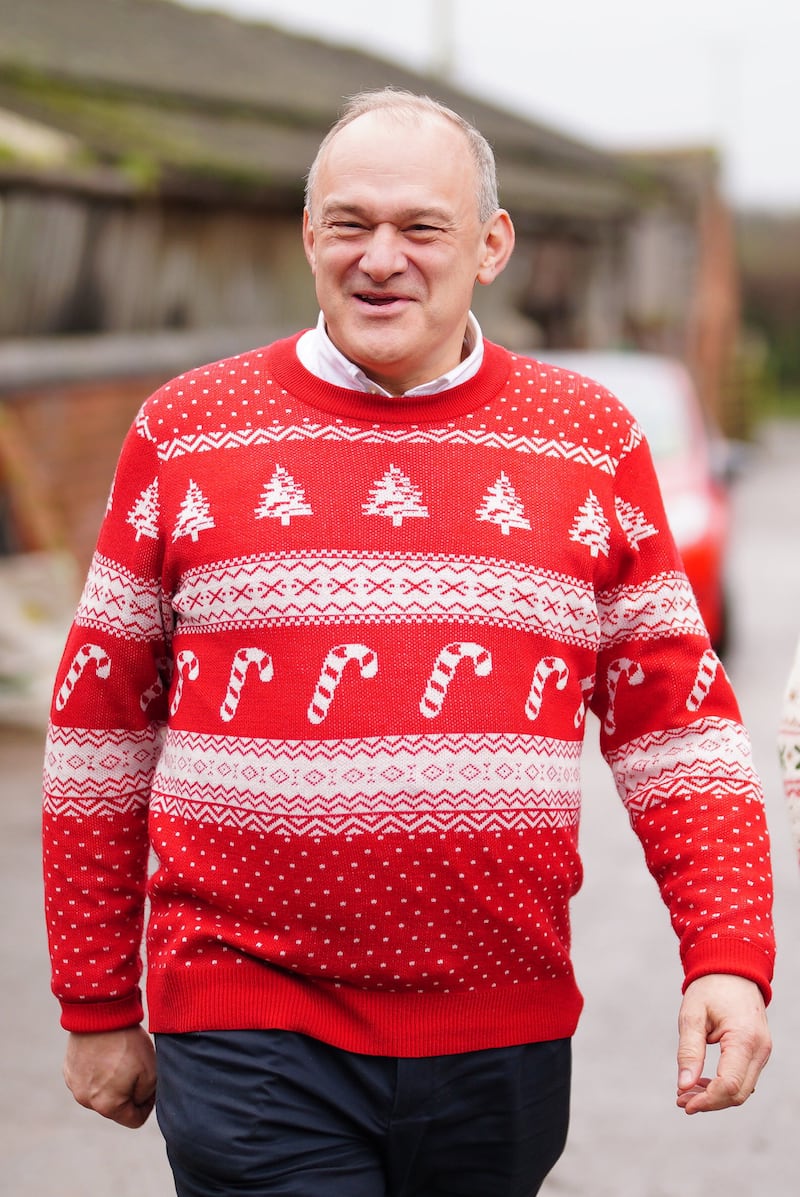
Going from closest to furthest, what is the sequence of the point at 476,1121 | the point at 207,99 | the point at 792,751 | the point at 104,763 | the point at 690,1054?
the point at 690,1054
the point at 476,1121
the point at 104,763
the point at 792,751
the point at 207,99

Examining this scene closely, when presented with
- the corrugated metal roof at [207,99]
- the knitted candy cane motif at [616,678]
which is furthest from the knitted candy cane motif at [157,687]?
the corrugated metal roof at [207,99]

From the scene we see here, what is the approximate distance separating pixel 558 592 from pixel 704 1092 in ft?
2.12

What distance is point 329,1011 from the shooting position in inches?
75.8

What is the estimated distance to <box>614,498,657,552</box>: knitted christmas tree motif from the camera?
2.11 metres

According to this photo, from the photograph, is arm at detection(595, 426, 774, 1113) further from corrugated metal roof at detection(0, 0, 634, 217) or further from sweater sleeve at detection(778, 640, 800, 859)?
corrugated metal roof at detection(0, 0, 634, 217)

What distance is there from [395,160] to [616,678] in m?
0.77

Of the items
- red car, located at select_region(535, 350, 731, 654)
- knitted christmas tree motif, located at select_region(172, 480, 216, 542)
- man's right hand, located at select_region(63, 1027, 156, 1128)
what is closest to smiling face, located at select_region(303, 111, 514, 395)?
knitted christmas tree motif, located at select_region(172, 480, 216, 542)

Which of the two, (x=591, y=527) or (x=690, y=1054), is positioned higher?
(x=591, y=527)

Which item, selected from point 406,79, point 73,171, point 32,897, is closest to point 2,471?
point 73,171

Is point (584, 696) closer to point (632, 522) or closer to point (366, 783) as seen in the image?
point (632, 522)

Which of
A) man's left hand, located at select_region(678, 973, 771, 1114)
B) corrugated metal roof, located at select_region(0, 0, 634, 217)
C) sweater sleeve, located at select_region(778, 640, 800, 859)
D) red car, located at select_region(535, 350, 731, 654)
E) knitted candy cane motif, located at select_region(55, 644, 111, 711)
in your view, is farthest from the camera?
corrugated metal roof, located at select_region(0, 0, 634, 217)

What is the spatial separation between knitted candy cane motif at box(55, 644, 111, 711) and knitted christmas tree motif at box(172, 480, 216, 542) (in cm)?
20

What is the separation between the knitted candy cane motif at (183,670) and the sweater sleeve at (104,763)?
0.07 m

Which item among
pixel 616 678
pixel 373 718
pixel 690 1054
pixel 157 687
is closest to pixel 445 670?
pixel 373 718
